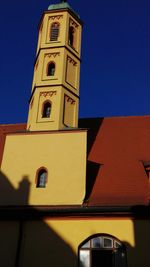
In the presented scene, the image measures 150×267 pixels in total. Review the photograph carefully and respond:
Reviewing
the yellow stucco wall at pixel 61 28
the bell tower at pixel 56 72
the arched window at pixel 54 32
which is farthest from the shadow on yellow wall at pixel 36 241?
the arched window at pixel 54 32

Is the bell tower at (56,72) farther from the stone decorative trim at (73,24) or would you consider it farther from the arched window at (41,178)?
the arched window at (41,178)

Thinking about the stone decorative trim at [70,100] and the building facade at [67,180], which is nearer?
the building facade at [67,180]

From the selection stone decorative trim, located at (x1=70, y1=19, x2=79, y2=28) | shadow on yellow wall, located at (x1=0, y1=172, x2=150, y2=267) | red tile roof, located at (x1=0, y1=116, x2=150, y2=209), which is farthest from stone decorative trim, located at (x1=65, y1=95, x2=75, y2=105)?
shadow on yellow wall, located at (x1=0, y1=172, x2=150, y2=267)

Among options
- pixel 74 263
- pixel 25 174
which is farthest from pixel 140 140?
pixel 74 263

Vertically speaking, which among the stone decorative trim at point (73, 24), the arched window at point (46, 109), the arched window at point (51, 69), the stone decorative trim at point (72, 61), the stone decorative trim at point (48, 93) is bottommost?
the arched window at point (46, 109)

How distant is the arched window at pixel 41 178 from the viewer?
13470mm

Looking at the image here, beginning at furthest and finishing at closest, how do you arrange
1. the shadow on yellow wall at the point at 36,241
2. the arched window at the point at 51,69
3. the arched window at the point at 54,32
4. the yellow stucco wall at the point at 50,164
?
the arched window at the point at 54,32 < the arched window at the point at 51,69 < the yellow stucco wall at the point at 50,164 < the shadow on yellow wall at the point at 36,241

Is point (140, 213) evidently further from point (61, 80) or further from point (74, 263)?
point (61, 80)

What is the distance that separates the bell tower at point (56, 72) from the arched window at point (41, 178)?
193 cm

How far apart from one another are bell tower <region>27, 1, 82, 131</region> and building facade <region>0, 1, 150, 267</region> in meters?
0.05

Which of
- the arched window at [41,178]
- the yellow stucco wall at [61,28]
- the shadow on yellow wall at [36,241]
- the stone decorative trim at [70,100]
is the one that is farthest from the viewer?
the yellow stucco wall at [61,28]

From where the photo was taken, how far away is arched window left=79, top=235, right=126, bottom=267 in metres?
11.5

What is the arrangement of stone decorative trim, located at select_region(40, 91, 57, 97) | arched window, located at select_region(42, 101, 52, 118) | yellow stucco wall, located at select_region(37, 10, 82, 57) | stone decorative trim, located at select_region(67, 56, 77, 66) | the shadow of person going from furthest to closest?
yellow stucco wall, located at select_region(37, 10, 82, 57), stone decorative trim, located at select_region(67, 56, 77, 66), stone decorative trim, located at select_region(40, 91, 57, 97), arched window, located at select_region(42, 101, 52, 118), the shadow of person

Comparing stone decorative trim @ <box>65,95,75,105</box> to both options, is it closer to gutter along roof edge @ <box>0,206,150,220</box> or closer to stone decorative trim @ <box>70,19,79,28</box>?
stone decorative trim @ <box>70,19,79,28</box>
